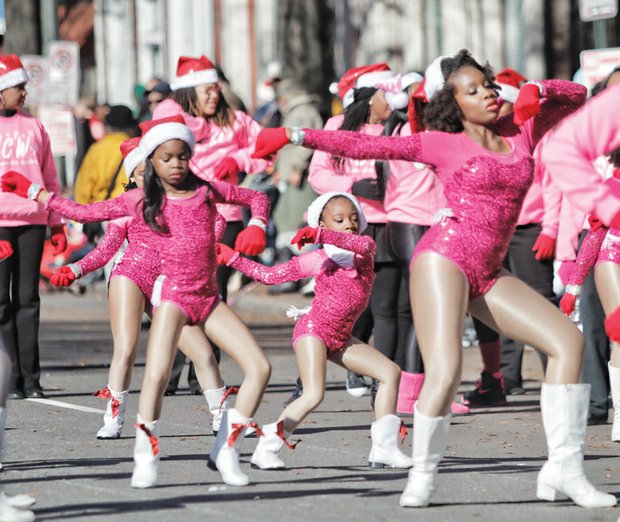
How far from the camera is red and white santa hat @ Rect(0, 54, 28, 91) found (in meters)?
11.0

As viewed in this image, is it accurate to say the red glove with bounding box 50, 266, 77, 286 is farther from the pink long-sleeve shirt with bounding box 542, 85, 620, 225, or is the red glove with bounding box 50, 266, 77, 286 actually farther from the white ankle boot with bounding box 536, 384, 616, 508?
the pink long-sleeve shirt with bounding box 542, 85, 620, 225

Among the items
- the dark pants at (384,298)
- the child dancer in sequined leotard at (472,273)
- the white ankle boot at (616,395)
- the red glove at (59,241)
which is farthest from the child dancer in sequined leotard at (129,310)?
the child dancer in sequined leotard at (472,273)

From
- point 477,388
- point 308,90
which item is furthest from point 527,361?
point 308,90

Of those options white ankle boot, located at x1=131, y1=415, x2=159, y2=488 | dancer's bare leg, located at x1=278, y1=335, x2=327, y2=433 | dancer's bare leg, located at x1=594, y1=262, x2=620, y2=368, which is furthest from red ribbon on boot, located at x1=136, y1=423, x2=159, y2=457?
dancer's bare leg, located at x1=594, y1=262, x2=620, y2=368

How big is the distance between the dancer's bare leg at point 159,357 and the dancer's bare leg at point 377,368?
1.17 m

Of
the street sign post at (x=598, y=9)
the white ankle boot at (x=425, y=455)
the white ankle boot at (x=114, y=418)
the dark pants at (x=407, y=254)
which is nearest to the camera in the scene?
the white ankle boot at (x=425, y=455)

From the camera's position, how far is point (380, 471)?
8.44 metres

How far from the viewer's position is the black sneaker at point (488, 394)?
1115cm

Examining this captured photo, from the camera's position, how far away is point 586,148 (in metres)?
6.82

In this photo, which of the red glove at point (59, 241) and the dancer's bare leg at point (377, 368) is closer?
the dancer's bare leg at point (377, 368)

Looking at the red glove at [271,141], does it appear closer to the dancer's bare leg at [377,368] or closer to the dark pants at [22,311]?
the dancer's bare leg at [377,368]

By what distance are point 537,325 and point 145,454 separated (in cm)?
177

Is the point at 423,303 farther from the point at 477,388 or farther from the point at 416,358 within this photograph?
the point at 477,388

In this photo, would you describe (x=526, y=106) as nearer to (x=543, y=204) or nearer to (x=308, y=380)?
(x=308, y=380)
